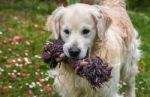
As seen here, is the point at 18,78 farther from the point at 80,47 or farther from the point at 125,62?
the point at 80,47

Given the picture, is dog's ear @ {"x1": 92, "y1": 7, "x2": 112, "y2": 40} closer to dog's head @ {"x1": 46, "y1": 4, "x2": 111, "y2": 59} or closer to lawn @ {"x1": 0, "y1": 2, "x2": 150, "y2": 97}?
dog's head @ {"x1": 46, "y1": 4, "x2": 111, "y2": 59}

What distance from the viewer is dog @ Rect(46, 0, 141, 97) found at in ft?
17.8

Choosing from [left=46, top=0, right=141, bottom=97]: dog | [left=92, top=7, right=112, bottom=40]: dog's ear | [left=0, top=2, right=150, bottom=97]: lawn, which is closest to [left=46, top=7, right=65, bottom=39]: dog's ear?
[left=46, top=0, right=141, bottom=97]: dog

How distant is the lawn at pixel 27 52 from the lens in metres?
7.65

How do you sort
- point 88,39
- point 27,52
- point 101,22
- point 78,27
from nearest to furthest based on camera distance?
1. point 78,27
2. point 88,39
3. point 101,22
4. point 27,52

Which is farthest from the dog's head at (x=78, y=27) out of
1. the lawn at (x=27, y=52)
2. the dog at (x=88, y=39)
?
the lawn at (x=27, y=52)

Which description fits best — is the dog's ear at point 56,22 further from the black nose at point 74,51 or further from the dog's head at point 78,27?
the black nose at point 74,51

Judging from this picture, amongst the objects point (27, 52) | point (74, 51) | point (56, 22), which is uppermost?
point (56, 22)

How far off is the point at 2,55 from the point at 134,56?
257 cm

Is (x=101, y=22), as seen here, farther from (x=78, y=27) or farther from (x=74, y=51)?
(x=74, y=51)

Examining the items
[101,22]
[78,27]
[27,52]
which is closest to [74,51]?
[78,27]

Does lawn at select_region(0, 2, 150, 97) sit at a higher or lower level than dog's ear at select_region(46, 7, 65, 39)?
lower

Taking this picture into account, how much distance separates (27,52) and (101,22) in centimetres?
371

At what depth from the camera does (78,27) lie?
17.8 ft
